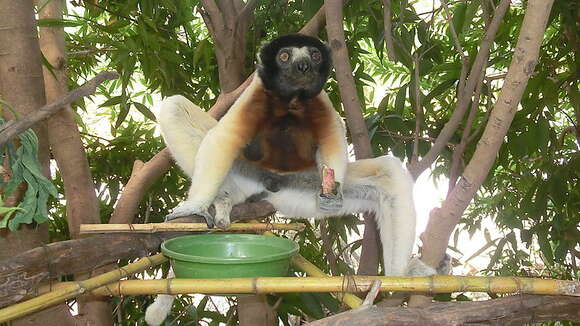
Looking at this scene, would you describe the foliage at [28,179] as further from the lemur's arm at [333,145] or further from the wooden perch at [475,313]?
the lemur's arm at [333,145]

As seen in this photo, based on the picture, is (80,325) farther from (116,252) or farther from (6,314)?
(6,314)

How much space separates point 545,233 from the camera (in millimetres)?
3619

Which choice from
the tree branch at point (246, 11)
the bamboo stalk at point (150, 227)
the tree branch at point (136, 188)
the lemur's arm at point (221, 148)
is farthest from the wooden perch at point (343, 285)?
the tree branch at point (246, 11)

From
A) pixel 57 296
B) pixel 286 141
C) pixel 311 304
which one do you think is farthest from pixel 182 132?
pixel 57 296

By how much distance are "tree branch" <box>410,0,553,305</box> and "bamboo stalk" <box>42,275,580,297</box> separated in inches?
17.1

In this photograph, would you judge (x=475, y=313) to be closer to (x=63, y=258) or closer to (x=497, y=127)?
(x=497, y=127)

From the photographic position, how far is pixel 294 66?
2.78m

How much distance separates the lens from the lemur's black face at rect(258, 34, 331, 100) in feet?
9.16

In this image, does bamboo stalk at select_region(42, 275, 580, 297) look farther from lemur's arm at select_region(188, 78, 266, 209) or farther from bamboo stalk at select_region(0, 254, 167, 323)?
lemur's arm at select_region(188, 78, 266, 209)

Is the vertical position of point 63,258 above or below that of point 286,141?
below

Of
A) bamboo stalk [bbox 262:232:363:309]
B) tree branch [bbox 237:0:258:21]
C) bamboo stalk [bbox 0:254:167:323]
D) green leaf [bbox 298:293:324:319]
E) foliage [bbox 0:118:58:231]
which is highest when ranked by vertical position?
tree branch [bbox 237:0:258:21]

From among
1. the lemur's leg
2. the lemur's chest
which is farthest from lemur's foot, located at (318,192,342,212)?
the lemur's leg

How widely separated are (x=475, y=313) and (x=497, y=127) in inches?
26.0

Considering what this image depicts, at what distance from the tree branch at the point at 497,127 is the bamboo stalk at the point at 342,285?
44 centimetres
